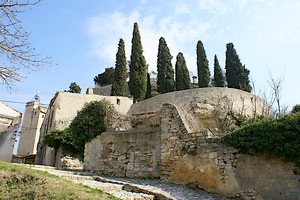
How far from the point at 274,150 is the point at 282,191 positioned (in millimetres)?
1102

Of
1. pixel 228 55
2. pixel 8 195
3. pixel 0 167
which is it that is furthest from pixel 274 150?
pixel 228 55

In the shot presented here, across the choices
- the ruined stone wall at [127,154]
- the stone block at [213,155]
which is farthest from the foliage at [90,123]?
the stone block at [213,155]

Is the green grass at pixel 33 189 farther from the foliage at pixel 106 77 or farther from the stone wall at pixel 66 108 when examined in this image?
the foliage at pixel 106 77

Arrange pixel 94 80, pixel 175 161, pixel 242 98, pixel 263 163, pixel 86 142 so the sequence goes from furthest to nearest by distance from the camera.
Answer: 1. pixel 94 80
2. pixel 242 98
3. pixel 86 142
4. pixel 175 161
5. pixel 263 163

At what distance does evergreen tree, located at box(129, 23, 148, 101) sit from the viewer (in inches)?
1101

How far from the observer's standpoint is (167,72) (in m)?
30.1

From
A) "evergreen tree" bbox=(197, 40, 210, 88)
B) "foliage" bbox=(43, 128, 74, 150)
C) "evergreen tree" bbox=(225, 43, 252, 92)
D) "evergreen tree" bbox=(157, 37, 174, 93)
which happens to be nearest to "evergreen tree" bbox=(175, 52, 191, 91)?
"evergreen tree" bbox=(157, 37, 174, 93)

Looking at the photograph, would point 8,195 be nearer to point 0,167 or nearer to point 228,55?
point 0,167

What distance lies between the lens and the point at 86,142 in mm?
12148

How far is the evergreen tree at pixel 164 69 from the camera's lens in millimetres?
29469

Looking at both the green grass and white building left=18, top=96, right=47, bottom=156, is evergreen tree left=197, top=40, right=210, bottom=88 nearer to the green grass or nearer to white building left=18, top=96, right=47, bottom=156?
white building left=18, top=96, right=47, bottom=156

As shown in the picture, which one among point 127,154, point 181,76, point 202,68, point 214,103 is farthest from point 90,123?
point 202,68

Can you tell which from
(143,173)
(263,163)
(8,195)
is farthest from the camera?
(143,173)

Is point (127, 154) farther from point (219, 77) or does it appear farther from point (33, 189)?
point (219, 77)
